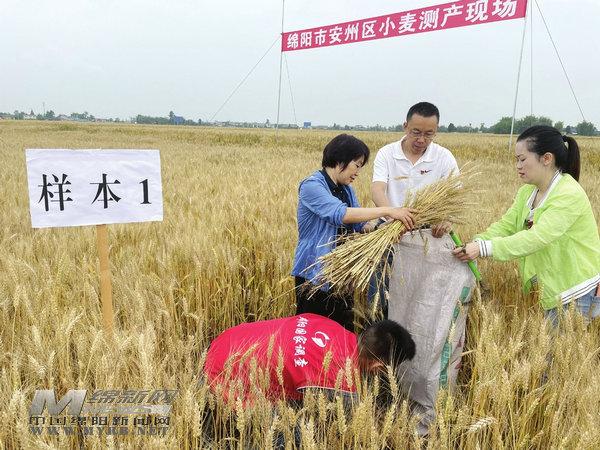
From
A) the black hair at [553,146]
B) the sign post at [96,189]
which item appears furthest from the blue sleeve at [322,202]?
the black hair at [553,146]

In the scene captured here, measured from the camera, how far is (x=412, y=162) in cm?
245

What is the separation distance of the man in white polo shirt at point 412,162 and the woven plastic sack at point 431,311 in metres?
0.35

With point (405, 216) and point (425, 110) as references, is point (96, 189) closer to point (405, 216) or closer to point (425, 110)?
point (405, 216)

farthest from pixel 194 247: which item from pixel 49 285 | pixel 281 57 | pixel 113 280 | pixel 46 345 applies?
pixel 281 57

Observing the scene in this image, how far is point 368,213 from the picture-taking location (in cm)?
187

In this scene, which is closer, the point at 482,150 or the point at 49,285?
the point at 49,285

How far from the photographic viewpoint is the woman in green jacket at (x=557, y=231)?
5.91 ft

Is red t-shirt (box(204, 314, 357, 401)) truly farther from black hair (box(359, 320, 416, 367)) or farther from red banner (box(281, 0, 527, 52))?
red banner (box(281, 0, 527, 52))

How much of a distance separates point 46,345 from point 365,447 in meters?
1.11

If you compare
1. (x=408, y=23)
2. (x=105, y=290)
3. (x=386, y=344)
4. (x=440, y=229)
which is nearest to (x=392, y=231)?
(x=440, y=229)

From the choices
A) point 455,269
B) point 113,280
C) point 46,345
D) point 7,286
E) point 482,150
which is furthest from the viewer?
point 482,150

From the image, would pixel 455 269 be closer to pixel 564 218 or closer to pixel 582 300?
pixel 564 218

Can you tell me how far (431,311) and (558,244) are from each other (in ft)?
2.37

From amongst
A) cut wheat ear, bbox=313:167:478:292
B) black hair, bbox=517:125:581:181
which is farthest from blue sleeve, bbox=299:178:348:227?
black hair, bbox=517:125:581:181
